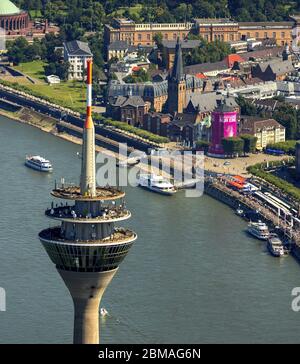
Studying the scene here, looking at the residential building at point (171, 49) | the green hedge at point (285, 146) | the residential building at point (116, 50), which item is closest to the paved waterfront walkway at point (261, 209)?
the green hedge at point (285, 146)

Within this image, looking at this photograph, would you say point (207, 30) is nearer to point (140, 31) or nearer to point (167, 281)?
point (140, 31)

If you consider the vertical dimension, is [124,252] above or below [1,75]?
above

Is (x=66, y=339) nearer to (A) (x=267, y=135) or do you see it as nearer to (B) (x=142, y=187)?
(B) (x=142, y=187)

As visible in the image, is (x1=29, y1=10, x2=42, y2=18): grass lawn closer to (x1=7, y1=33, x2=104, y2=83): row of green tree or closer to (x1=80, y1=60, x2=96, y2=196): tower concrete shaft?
(x1=7, y1=33, x2=104, y2=83): row of green tree

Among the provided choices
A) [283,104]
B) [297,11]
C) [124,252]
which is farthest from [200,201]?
[297,11]

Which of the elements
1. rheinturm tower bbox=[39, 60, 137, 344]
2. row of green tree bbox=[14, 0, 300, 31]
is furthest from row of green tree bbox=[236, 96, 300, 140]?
rheinturm tower bbox=[39, 60, 137, 344]

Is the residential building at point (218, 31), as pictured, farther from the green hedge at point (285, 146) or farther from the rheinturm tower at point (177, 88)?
the green hedge at point (285, 146)
